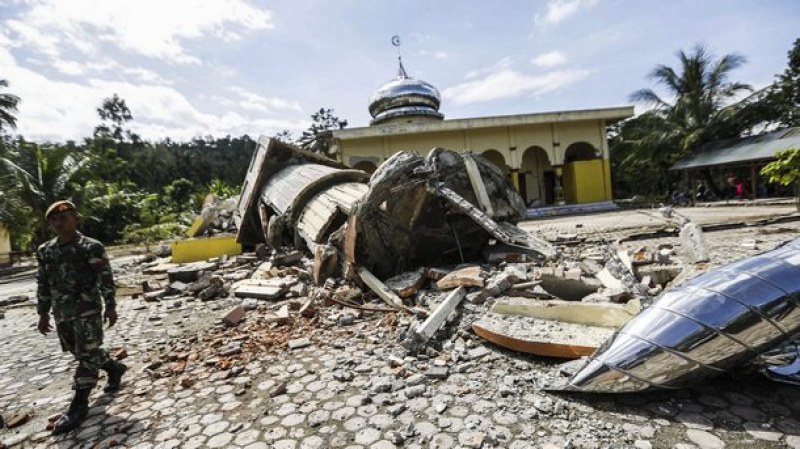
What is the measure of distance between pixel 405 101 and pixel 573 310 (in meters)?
17.1

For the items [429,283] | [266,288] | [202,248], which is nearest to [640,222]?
[429,283]

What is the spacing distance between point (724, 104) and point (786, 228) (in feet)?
49.1

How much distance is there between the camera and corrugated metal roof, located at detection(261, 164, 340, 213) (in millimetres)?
7215

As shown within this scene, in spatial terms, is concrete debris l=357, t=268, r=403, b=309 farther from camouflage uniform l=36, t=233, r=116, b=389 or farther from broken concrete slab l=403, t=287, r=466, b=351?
camouflage uniform l=36, t=233, r=116, b=389

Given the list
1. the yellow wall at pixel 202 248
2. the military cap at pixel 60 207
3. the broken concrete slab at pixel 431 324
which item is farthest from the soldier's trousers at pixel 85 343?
the yellow wall at pixel 202 248

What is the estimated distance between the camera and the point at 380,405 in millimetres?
2168

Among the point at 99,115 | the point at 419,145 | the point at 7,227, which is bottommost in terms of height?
the point at 7,227

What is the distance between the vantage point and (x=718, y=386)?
2010 millimetres

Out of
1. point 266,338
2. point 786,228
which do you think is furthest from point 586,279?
point 786,228

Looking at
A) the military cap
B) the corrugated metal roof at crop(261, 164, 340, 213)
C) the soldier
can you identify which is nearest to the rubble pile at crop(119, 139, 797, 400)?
the corrugated metal roof at crop(261, 164, 340, 213)

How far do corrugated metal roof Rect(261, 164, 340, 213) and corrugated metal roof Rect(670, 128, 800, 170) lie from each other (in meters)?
15.2

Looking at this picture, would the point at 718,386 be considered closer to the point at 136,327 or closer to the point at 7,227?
the point at 136,327

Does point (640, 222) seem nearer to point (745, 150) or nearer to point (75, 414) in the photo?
point (745, 150)

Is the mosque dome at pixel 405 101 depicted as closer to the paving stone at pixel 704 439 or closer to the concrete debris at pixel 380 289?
the concrete debris at pixel 380 289
